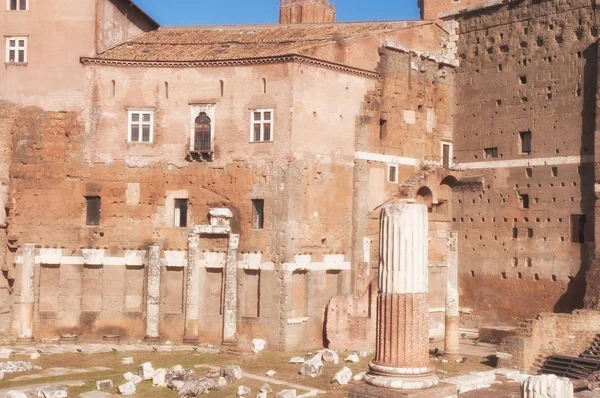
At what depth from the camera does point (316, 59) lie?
92.0ft

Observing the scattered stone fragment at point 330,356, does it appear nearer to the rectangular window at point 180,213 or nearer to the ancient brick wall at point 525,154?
the rectangular window at point 180,213

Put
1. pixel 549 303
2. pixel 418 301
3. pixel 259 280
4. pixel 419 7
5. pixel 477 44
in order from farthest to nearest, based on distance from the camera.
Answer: pixel 419 7 → pixel 477 44 → pixel 549 303 → pixel 259 280 → pixel 418 301

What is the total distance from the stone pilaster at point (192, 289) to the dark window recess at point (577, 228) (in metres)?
13.1

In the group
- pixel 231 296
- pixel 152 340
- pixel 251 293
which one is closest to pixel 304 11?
pixel 251 293

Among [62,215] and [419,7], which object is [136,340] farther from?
[419,7]

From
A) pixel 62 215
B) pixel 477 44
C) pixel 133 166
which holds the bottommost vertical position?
pixel 62 215

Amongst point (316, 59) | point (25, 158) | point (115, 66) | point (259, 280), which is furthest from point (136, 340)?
point (316, 59)

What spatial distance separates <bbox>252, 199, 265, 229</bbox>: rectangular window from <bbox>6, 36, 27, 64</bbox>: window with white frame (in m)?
9.73

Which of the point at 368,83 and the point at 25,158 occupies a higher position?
the point at 368,83

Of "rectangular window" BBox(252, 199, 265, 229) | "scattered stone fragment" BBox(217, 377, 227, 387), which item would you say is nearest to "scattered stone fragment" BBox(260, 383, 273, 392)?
"scattered stone fragment" BBox(217, 377, 227, 387)

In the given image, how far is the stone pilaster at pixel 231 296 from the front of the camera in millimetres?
27547

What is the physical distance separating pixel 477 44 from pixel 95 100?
1496 cm

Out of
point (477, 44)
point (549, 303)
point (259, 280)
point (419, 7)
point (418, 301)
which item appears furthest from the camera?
point (419, 7)

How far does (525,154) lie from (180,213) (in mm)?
12912
